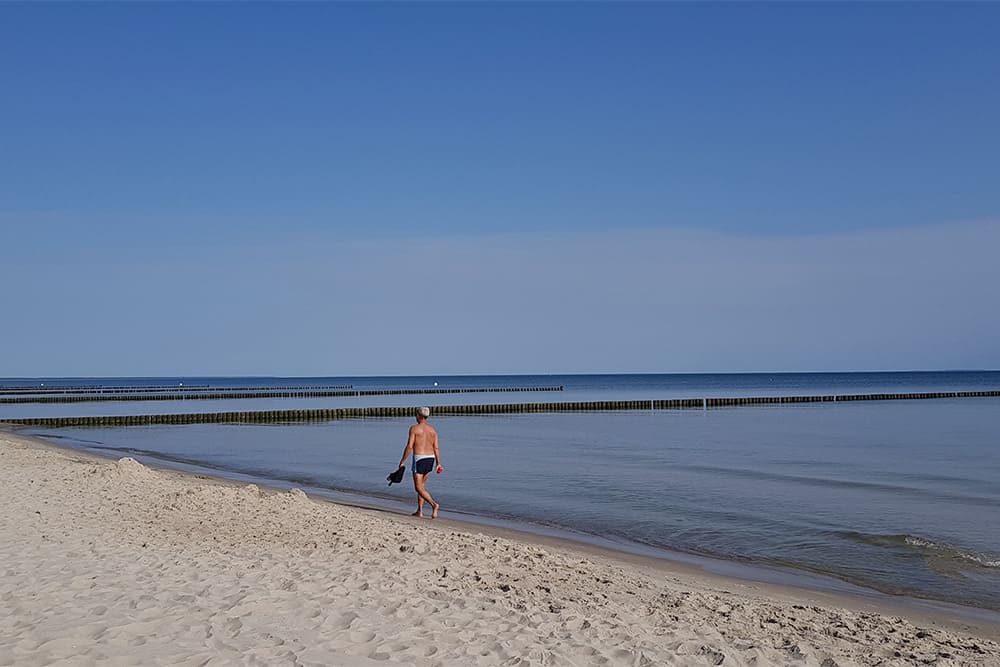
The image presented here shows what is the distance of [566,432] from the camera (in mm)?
39594

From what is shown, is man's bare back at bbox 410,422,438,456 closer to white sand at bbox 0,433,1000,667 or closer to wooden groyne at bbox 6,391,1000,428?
white sand at bbox 0,433,1000,667

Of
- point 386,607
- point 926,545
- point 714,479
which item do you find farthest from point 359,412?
point 386,607

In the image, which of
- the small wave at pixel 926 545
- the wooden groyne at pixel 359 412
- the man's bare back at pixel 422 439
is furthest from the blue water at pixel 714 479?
the wooden groyne at pixel 359 412

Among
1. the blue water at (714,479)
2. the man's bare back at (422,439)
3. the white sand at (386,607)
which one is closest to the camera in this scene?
the white sand at (386,607)

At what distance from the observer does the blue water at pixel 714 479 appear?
43.0 feet

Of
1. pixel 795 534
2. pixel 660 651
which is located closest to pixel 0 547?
pixel 660 651

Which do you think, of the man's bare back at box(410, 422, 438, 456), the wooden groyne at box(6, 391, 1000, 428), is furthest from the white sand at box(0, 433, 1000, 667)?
the wooden groyne at box(6, 391, 1000, 428)

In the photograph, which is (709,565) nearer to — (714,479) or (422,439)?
(422,439)

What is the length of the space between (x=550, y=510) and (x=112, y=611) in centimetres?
1050

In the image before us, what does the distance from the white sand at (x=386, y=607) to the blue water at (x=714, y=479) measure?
265 cm

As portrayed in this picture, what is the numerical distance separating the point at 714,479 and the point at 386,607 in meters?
15.2

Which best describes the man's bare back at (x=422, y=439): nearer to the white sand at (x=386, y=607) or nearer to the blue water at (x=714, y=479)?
the white sand at (x=386, y=607)

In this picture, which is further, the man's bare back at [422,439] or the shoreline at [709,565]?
the man's bare back at [422,439]

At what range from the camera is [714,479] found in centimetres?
2156
